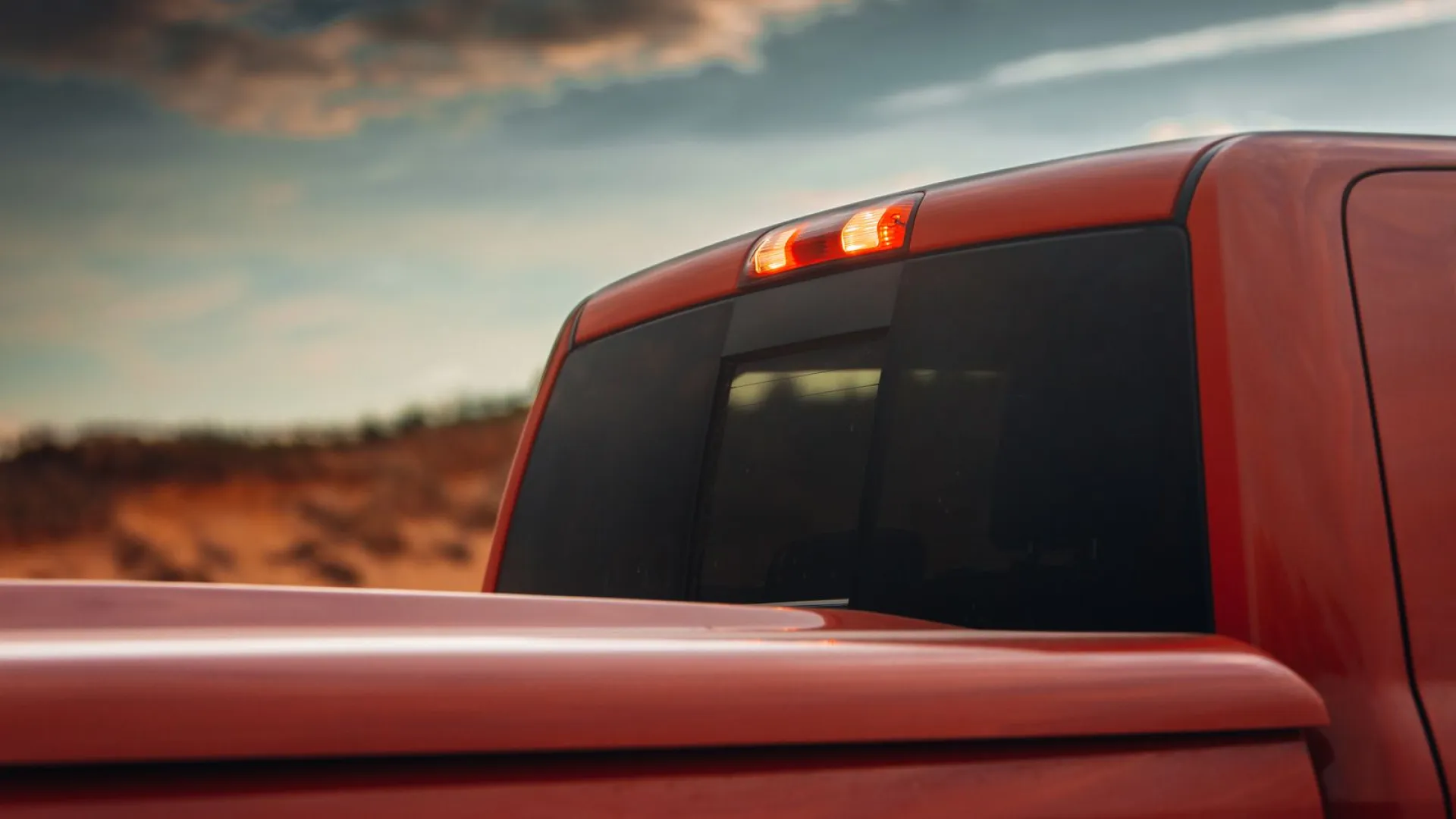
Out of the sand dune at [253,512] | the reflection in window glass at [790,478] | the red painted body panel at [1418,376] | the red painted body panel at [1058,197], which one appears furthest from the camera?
the sand dune at [253,512]

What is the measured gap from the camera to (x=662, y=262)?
339 centimetres

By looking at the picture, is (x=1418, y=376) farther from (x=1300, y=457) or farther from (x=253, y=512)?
(x=253, y=512)

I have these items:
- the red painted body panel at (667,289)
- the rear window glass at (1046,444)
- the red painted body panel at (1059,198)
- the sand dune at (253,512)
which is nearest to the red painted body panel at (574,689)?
the rear window glass at (1046,444)

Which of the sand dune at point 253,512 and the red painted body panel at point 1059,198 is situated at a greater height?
the sand dune at point 253,512

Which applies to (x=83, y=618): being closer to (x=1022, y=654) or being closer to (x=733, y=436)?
(x=1022, y=654)

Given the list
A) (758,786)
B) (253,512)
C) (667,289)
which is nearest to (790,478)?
(667,289)

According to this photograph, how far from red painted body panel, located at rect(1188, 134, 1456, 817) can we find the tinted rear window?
0.16ft

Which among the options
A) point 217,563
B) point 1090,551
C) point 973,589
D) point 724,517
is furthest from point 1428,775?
point 217,563

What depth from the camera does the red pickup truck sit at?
1.31 meters

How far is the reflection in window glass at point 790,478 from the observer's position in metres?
2.63

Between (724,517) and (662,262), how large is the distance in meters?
0.68

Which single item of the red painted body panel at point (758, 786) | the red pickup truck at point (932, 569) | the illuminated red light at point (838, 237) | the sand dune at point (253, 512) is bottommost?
the red painted body panel at point (758, 786)

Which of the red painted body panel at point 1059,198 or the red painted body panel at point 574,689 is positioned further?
the red painted body panel at point 1059,198

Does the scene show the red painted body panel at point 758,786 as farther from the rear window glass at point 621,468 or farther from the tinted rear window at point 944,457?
the rear window glass at point 621,468
